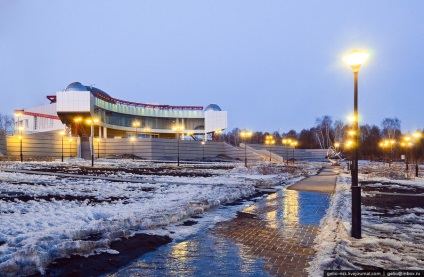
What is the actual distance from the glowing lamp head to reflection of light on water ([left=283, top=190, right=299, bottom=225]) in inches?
160

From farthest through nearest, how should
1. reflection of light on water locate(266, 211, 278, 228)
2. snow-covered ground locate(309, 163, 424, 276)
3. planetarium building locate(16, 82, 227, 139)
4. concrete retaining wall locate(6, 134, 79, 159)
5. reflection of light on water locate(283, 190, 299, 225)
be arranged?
planetarium building locate(16, 82, 227, 139) < concrete retaining wall locate(6, 134, 79, 159) < reflection of light on water locate(283, 190, 299, 225) < reflection of light on water locate(266, 211, 278, 228) < snow-covered ground locate(309, 163, 424, 276)

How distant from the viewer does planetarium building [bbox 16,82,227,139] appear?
6994 centimetres

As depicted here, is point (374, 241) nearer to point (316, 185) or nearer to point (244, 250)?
point (244, 250)

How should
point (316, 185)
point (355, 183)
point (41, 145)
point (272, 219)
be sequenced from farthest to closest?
point (41, 145) → point (316, 185) → point (272, 219) → point (355, 183)

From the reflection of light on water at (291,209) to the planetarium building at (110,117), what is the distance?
178 feet

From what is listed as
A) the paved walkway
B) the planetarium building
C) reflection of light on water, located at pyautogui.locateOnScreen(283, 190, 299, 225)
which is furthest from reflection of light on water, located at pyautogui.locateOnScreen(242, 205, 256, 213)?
the planetarium building

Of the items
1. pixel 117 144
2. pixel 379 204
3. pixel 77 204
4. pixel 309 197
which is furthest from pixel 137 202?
pixel 117 144

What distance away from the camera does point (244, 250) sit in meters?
6.71

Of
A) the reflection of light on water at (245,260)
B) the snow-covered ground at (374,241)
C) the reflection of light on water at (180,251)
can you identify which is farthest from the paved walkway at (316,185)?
the reflection of light on water at (180,251)

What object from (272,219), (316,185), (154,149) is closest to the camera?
(272,219)

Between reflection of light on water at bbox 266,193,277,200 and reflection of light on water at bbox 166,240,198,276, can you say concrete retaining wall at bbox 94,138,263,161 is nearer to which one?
reflection of light on water at bbox 266,193,277,200

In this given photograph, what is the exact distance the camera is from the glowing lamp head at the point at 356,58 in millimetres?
7715

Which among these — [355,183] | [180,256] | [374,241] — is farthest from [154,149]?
[180,256]

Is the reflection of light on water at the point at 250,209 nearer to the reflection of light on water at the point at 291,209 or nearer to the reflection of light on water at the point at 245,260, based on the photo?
the reflection of light on water at the point at 291,209
